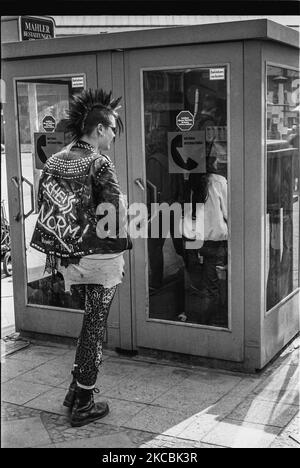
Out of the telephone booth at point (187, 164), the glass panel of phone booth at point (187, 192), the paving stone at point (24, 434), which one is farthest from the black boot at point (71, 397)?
the glass panel of phone booth at point (187, 192)

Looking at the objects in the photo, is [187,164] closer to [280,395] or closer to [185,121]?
[185,121]

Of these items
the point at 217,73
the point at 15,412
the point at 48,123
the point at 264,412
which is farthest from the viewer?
the point at 48,123

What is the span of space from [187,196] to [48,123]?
123 cm

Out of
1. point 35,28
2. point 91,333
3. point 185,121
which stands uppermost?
point 35,28

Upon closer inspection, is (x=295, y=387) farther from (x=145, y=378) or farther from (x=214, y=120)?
(x=214, y=120)

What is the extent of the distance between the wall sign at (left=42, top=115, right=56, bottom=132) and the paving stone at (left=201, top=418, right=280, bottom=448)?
8.29 feet

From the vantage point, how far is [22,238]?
5230 mm

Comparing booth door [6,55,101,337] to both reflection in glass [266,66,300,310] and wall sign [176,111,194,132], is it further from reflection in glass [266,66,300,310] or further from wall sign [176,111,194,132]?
reflection in glass [266,66,300,310]

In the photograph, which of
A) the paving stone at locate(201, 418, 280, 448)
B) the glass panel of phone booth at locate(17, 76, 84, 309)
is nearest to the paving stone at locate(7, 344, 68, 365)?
the glass panel of phone booth at locate(17, 76, 84, 309)

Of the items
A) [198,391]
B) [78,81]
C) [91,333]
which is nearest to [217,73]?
[78,81]

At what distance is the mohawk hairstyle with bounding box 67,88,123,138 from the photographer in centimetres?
387

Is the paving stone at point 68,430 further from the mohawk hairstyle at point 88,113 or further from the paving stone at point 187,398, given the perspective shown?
the mohawk hairstyle at point 88,113

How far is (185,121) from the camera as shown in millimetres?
4551

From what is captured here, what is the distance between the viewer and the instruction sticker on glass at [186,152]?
4.53 meters
